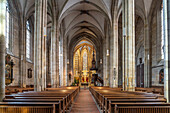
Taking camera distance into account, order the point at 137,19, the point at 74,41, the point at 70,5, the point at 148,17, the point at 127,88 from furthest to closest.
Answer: the point at 74,41
the point at 137,19
the point at 70,5
the point at 148,17
the point at 127,88

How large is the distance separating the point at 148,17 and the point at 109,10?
5034 mm

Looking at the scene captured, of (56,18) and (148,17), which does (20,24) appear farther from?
(148,17)

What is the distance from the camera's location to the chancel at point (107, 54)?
24.8 feet

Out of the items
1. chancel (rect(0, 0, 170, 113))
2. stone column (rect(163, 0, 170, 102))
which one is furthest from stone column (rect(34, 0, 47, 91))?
stone column (rect(163, 0, 170, 102))

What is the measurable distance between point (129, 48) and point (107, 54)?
37.1 feet

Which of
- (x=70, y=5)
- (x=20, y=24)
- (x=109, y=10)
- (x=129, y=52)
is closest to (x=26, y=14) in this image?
(x=20, y=24)

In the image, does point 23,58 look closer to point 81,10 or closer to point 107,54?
point 107,54

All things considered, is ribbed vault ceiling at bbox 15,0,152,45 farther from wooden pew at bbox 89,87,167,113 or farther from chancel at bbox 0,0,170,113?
wooden pew at bbox 89,87,167,113

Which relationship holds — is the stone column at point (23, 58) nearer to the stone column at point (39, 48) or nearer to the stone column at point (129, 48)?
the stone column at point (39, 48)

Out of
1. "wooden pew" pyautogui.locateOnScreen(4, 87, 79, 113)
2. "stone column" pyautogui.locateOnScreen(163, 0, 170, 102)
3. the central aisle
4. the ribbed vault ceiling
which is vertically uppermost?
the ribbed vault ceiling

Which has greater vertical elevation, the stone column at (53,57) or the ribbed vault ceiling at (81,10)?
the ribbed vault ceiling at (81,10)

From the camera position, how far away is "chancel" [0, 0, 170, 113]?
7562 millimetres

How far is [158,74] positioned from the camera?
2036 centimetres

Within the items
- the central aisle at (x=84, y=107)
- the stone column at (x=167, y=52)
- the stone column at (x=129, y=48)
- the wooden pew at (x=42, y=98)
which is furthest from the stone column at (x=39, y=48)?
the stone column at (x=167, y=52)
